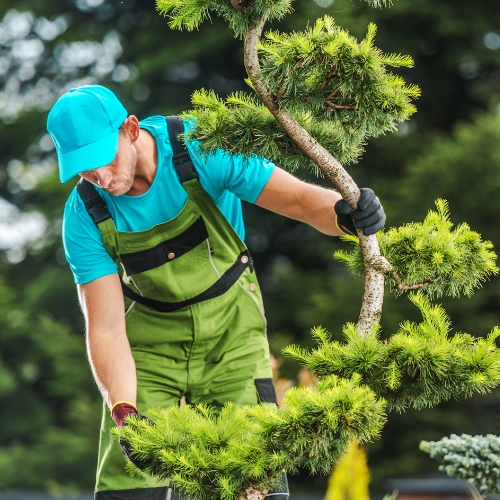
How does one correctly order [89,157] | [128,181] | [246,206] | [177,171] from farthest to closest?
[246,206]
[177,171]
[128,181]
[89,157]

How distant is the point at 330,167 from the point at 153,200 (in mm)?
533

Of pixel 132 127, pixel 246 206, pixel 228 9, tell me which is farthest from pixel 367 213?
pixel 246 206

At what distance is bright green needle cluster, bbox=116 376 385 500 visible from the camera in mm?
1640

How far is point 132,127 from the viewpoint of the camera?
2125 millimetres

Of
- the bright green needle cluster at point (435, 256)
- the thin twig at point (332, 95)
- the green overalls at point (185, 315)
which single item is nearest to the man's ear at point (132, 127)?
the green overalls at point (185, 315)

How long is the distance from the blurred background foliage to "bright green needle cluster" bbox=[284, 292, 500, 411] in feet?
14.8

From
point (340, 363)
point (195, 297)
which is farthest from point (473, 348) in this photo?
point (195, 297)

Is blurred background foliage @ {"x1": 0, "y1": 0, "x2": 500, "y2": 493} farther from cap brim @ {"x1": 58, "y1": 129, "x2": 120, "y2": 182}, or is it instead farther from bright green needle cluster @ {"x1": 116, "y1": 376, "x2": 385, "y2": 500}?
bright green needle cluster @ {"x1": 116, "y1": 376, "x2": 385, "y2": 500}

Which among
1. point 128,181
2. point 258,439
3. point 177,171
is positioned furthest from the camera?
point 177,171

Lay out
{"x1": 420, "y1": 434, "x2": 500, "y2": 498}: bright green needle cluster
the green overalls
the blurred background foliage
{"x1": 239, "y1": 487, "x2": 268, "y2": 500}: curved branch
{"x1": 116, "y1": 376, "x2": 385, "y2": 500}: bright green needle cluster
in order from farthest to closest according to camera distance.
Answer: the blurred background foliage → {"x1": 420, "y1": 434, "x2": 500, "y2": 498}: bright green needle cluster → the green overalls → {"x1": 239, "y1": 487, "x2": 268, "y2": 500}: curved branch → {"x1": 116, "y1": 376, "x2": 385, "y2": 500}: bright green needle cluster

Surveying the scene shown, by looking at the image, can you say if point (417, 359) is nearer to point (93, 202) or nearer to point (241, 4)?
point (241, 4)

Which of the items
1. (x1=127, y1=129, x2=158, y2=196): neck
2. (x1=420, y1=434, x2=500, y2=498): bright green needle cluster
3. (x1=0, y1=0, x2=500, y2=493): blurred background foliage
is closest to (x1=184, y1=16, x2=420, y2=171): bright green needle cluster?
(x1=127, y1=129, x2=158, y2=196): neck

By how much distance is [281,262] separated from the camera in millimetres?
8102

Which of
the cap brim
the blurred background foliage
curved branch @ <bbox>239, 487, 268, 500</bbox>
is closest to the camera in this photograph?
curved branch @ <bbox>239, 487, 268, 500</bbox>
